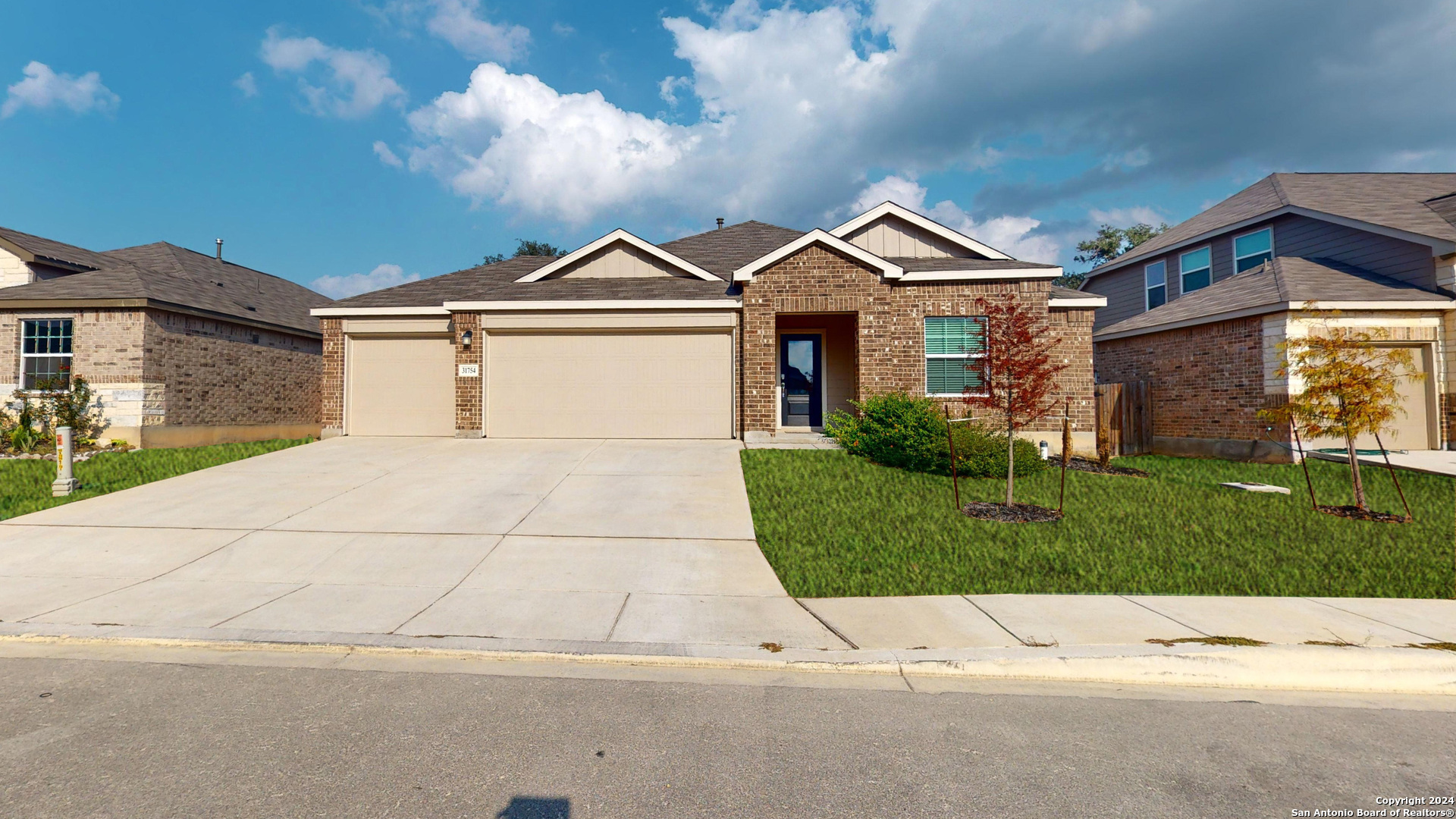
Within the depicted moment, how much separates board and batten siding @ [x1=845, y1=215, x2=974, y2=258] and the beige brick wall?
16414mm

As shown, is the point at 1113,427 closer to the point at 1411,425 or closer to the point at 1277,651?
the point at 1411,425

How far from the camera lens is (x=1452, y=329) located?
536 inches

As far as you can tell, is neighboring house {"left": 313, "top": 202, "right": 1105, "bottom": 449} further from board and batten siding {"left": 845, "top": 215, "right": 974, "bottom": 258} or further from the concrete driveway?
the concrete driveway

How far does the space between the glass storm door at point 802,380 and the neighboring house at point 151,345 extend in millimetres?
14509

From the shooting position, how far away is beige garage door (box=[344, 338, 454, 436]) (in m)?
15.8

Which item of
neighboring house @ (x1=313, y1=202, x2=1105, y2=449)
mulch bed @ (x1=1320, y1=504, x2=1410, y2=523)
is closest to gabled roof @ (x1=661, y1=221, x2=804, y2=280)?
neighboring house @ (x1=313, y1=202, x2=1105, y2=449)

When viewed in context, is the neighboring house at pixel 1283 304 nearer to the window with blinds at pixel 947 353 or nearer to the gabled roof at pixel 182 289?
the window with blinds at pixel 947 353

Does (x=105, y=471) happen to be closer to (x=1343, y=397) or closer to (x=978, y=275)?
(x=978, y=275)

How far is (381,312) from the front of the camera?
15.7 metres

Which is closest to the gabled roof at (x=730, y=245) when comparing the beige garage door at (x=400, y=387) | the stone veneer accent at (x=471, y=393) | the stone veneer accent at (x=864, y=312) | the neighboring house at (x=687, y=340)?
the neighboring house at (x=687, y=340)

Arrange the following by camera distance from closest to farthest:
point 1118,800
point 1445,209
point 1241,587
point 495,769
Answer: point 1118,800 → point 495,769 → point 1241,587 → point 1445,209

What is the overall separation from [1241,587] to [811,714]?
4913 millimetres

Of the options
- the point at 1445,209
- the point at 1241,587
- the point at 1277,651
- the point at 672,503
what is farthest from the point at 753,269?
the point at 1445,209

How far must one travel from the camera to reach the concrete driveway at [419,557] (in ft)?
16.9
